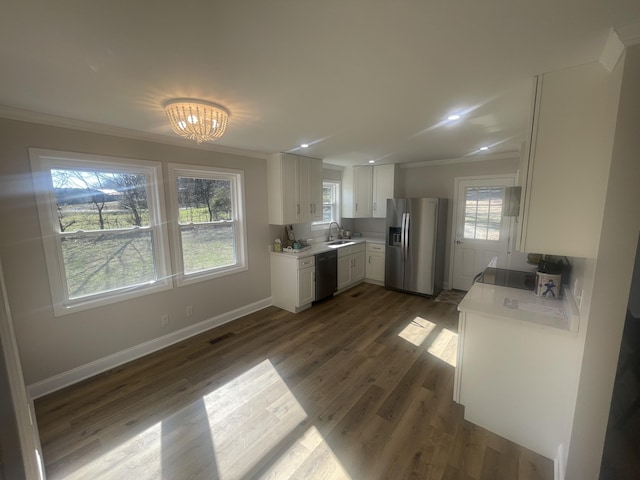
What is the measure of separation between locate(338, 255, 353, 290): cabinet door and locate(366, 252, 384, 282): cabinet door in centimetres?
54

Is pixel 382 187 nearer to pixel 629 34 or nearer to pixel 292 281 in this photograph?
pixel 292 281

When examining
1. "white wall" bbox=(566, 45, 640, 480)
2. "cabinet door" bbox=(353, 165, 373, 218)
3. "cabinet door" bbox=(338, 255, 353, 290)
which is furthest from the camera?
"cabinet door" bbox=(353, 165, 373, 218)

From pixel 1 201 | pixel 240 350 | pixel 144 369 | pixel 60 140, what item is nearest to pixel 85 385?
pixel 144 369

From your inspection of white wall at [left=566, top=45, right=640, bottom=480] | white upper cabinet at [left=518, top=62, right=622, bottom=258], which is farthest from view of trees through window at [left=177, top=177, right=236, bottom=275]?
white wall at [left=566, top=45, right=640, bottom=480]

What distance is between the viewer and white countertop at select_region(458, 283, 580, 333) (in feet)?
5.61

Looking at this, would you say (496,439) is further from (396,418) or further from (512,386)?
(396,418)

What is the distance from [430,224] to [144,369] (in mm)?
4302

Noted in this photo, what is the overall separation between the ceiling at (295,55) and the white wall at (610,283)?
1.40 feet

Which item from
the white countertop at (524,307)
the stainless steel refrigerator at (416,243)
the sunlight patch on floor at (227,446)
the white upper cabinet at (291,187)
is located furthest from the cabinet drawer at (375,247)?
the sunlight patch on floor at (227,446)

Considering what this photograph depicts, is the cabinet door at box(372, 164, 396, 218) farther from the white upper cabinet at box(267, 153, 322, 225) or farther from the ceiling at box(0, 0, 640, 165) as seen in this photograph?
the ceiling at box(0, 0, 640, 165)

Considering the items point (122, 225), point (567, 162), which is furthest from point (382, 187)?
point (122, 225)

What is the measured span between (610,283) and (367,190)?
4.30 meters

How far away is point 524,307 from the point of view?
1944 millimetres

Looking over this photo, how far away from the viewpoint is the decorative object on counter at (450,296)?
14.5 ft
